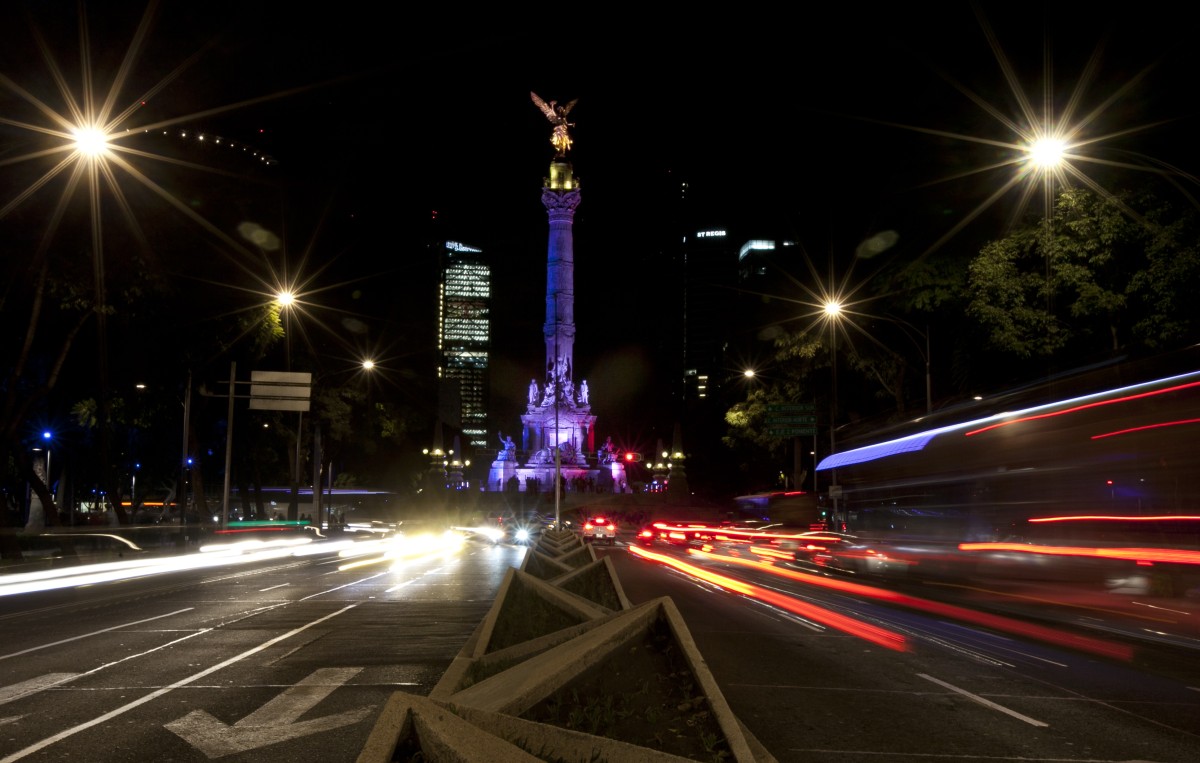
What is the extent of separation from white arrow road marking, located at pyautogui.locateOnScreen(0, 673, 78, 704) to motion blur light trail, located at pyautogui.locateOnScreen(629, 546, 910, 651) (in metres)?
10.0

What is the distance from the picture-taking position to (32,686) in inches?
388

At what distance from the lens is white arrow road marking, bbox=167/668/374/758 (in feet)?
24.5

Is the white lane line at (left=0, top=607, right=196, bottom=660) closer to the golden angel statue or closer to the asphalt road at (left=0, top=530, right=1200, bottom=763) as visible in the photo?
the asphalt road at (left=0, top=530, right=1200, bottom=763)

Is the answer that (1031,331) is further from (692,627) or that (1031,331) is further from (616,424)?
(616,424)

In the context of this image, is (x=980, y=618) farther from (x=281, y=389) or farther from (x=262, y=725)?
(x=281, y=389)

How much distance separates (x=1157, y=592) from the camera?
15133mm

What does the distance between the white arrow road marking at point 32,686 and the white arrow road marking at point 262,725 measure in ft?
6.90

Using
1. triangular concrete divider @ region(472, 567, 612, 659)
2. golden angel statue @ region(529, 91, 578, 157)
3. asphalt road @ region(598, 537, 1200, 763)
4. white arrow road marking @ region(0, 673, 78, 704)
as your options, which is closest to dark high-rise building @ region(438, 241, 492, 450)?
golden angel statue @ region(529, 91, 578, 157)

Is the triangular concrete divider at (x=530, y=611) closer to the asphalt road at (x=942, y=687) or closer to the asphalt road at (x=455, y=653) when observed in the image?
the asphalt road at (x=455, y=653)

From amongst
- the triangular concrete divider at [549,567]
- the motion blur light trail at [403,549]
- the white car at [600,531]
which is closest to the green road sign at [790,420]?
the white car at [600,531]

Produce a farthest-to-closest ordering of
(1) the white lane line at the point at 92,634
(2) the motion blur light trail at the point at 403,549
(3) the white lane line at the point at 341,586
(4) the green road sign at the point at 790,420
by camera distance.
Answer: (4) the green road sign at the point at 790,420, (2) the motion blur light trail at the point at 403,549, (3) the white lane line at the point at 341,586, (1) the white lane line at the point at 92,634

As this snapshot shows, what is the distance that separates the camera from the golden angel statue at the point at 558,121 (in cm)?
10638

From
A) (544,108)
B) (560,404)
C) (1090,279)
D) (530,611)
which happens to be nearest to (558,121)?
(544,108)

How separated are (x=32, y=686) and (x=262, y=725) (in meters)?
3.37
